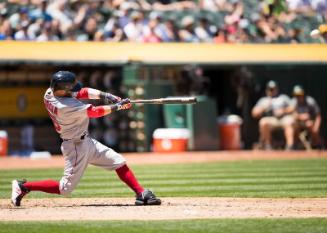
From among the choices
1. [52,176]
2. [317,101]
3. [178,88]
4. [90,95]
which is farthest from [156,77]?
[90,95]

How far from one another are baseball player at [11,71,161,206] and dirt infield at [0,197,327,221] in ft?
0.81

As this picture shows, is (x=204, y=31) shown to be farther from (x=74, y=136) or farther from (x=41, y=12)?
(x=74, y=136)

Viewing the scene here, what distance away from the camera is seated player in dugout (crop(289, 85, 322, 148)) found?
20.9 meters

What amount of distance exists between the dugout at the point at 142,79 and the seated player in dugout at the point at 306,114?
1.15 metres

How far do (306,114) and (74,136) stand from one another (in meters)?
12.6

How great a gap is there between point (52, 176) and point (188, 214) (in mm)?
5563

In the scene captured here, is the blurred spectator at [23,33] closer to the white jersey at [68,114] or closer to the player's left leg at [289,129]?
the player's left leg at [289,129]

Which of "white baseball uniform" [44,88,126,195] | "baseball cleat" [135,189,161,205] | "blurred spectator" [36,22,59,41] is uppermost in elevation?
"blurred spectator" [36,22,59,41]

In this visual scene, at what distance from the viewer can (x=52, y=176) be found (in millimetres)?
13711

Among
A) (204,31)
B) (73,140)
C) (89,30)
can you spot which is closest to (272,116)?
(204,31)

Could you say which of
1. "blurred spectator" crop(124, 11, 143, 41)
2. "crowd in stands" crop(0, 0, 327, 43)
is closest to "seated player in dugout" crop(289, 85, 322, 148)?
"crowd in stands" crop(0, 0, 327, 43)

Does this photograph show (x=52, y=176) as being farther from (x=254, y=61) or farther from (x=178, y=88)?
(x=254, y=61)

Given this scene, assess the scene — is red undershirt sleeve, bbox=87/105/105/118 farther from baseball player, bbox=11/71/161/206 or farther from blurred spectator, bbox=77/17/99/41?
blurred spectator, bbox=77/17/99/41

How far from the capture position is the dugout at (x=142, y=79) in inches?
790
